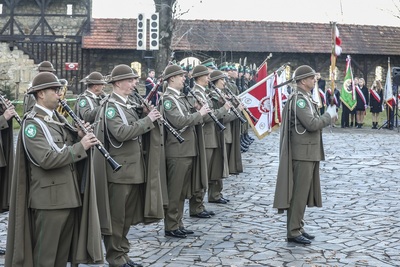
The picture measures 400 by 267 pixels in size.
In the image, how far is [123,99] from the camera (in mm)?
7492

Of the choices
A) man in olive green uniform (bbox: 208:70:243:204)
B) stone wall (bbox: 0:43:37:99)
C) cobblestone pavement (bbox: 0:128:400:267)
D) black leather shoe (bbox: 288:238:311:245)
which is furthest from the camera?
stone wall (bbox: 0:43:37:99)

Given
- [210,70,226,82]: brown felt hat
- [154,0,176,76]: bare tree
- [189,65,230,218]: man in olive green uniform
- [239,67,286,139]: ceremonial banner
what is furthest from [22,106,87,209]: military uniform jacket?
[154,0,176,76]: bare tree

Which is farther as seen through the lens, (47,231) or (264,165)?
(264,165)

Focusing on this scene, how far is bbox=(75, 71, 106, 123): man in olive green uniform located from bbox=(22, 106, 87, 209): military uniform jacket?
512cm

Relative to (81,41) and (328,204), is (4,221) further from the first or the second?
(81,41)

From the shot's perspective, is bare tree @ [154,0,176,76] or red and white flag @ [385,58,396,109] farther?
red and white flag @ [385,58,396,109]

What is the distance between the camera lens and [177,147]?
9.01 m

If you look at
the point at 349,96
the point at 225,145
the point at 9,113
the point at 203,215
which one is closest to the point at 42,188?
the point at 9,113

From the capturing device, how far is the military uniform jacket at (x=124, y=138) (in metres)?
7.25

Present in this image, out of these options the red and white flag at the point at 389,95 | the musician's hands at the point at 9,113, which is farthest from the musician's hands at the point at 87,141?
the red and white flag at the point at 389,95

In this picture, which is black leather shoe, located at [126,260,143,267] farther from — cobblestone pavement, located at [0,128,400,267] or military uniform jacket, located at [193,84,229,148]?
military uniform jacket, located at [193,84,229,148]

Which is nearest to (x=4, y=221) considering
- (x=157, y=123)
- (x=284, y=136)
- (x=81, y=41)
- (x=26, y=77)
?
(x=157, y=123)

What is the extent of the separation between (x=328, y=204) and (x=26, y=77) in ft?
80.7

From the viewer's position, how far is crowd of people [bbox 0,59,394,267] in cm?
606
